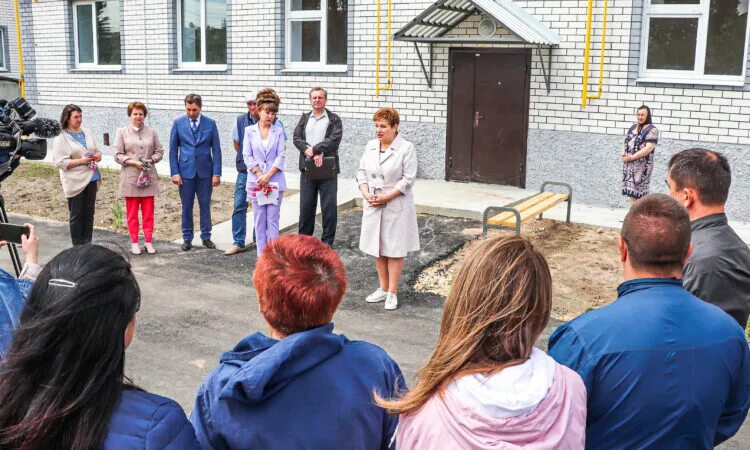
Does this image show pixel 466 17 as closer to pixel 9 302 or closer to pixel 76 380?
pixel 9 302

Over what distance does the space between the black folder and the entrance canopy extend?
3.63 metres

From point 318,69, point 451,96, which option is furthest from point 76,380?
point 318,69

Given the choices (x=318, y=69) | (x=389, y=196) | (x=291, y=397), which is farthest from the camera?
(x=318, y=69)

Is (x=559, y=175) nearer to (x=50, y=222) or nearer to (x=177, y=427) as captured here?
(x=50, y=222)

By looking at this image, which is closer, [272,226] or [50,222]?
[272,226]

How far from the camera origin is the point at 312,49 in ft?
45.2

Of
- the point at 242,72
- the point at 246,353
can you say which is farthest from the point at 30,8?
the point at 246,353

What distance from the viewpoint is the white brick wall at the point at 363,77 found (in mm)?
10383

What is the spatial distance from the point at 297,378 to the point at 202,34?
13949mm

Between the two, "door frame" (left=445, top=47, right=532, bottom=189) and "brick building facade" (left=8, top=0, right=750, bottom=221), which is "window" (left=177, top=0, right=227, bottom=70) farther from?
"door frame" (left=445, top=47, right=532, bottom=189)

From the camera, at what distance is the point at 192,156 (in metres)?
8.54

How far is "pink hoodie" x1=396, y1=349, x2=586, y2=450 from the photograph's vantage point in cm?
185

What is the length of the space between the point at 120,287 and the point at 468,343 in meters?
0.90

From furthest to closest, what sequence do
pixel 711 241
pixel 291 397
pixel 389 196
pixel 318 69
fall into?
pixel 318 69 < pixel 389 196 < pixel 711 241 < pixel 291 397
